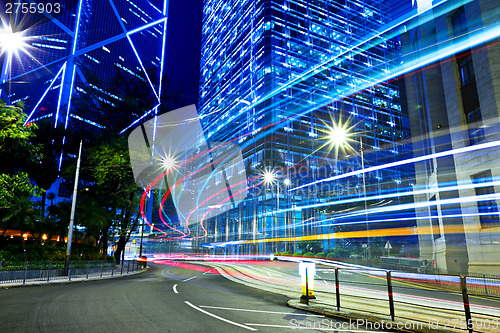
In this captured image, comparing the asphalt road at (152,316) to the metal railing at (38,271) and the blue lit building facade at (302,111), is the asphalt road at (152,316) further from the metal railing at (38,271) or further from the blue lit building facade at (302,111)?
the blue lit building facade at (302,111)

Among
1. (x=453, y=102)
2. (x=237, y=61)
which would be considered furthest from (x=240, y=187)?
(x=453, y=102)

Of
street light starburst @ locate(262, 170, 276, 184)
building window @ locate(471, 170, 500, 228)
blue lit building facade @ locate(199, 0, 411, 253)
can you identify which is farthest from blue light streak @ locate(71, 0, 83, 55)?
building window @ locate(471, 170, 500, 228)

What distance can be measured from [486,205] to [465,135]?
5.85 meters

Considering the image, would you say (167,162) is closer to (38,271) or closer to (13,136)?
(38,271)

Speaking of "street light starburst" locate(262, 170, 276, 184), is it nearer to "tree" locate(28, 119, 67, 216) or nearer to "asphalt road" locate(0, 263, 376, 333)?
"tree" locate(28, 119, 67, 216)

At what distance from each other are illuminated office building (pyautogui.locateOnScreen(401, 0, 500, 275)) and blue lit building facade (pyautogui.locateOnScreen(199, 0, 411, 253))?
3099 centimetres

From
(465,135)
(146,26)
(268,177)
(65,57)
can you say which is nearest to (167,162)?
(465,135)

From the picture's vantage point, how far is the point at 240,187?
80.4m

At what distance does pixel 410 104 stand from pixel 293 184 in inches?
1532

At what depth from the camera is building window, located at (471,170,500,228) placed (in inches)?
827

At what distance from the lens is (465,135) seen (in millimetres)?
24656

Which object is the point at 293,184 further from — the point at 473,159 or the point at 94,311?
the point at 94,311

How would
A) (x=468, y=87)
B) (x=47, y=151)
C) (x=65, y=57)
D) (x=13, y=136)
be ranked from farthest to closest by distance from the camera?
(x=65, y=57)
(x=47, y=151)
(x=468, y=87)
(x=13, y=136)

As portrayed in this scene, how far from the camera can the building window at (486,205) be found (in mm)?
21000
